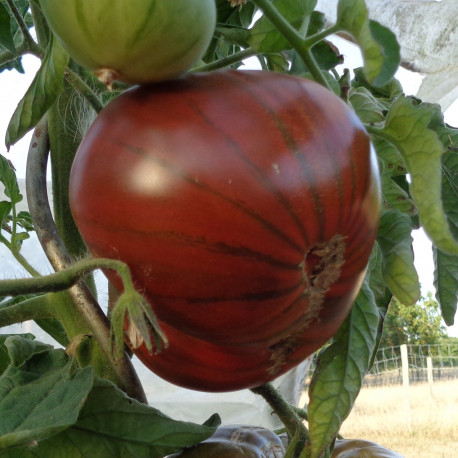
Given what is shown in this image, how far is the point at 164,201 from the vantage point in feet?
0.99

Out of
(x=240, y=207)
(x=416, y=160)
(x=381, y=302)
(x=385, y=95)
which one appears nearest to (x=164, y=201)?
(x=240, y=207)

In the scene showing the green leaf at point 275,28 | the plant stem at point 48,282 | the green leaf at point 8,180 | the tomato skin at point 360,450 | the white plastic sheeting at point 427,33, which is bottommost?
the tomato skin at point 360,450

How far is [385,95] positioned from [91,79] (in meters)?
0.27

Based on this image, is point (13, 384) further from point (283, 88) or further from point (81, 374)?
point (283, 88)

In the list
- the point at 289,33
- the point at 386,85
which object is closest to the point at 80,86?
the point at 289,33

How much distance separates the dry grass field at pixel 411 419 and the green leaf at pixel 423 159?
203 inches

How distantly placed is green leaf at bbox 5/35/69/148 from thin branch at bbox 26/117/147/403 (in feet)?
0.18

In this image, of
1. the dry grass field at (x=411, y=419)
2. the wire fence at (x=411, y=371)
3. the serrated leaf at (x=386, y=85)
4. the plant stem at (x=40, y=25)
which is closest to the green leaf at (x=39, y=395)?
the plant stem at (x=40, y=25)

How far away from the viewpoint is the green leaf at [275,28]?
0.39m

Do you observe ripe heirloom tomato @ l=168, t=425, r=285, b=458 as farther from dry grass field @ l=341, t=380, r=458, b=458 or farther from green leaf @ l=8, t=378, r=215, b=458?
dry grass field @ l=341, t=380, r=458, b=458

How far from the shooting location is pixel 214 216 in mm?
298

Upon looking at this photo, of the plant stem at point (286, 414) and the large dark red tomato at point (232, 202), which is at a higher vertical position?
the large dark red tomato at point (232, 202)

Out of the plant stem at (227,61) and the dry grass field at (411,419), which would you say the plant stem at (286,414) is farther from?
the dry grass field at (411,419)

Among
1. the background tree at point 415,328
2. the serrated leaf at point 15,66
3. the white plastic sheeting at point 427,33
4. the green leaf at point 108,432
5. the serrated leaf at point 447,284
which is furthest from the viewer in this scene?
the background tree at point 415,328
